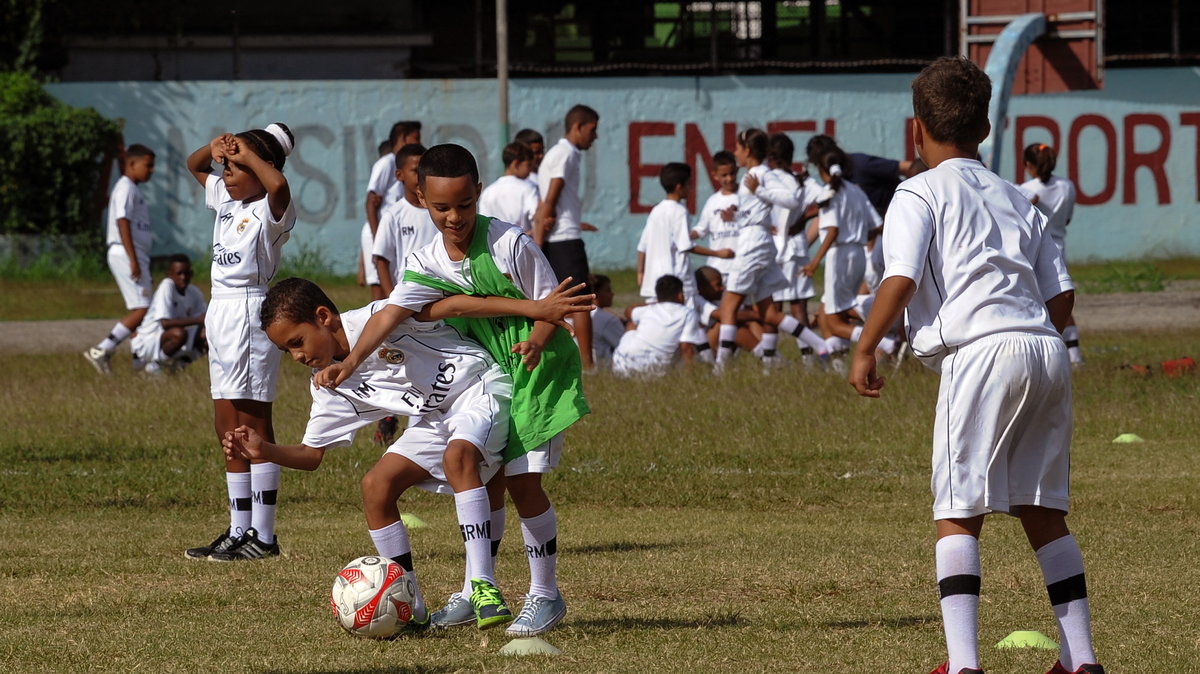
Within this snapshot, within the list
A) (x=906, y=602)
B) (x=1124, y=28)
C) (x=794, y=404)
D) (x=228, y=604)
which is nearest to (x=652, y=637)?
(x=906, y=602)

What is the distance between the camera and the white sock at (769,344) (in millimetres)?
14383

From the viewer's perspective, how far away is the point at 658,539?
25.2ft

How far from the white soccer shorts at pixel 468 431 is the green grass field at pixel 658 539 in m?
0.57

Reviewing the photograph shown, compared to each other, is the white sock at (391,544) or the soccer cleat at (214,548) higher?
the white sock at (391,544)

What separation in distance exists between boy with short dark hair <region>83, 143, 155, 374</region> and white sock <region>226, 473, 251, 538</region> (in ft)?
24.4

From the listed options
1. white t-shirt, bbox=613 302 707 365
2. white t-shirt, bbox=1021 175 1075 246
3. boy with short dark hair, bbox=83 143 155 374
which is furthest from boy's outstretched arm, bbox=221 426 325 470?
white t-shirt, bbox=1021 175 1075 246

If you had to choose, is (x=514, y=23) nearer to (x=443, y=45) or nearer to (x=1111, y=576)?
(x=443, y=45)

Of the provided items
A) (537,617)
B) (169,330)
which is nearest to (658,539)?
(537,617)

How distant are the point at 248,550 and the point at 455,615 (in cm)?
195

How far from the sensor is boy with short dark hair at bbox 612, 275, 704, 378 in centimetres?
1361

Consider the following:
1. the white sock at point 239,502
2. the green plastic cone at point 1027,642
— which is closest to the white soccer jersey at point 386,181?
the white sock at point 239,502

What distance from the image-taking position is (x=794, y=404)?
11.7 m

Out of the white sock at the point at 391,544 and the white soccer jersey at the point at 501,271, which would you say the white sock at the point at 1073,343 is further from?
the white sock at the point at 391,544

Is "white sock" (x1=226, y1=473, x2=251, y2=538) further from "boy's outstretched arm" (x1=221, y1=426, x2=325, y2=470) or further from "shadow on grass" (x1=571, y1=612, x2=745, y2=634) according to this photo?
"shadow on grass" (x1=571, y1=612, x2=745, y2=634)
